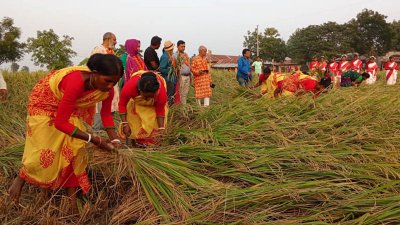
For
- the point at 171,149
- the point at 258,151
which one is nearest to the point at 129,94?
the point at 171,149

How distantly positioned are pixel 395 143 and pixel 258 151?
118 cm

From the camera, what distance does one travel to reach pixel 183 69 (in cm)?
593

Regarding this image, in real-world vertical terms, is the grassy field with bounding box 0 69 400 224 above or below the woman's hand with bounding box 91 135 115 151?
below

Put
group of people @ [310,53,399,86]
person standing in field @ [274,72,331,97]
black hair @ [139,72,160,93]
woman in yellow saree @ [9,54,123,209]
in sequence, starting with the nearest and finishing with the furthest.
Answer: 1. woman in yellow saree @ [9,54,123,209]
2. black hair @ [139,72,160,93]
3. person standing in field @ [274,72,331,97]
4. group of people @ [310,53,399,86]

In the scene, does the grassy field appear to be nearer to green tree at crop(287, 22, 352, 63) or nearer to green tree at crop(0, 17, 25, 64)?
green tree at crop(0, 17, 25, 64)

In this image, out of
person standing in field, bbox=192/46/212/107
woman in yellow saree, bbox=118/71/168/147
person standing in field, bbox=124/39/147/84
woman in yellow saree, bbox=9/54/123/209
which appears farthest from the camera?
person standing in field, bbox=192/46/212/107

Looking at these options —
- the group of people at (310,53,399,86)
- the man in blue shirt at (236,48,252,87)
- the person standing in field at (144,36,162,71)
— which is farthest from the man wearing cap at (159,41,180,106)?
the group of people at (310,53,399,86)

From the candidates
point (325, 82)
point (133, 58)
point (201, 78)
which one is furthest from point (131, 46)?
point (325, 82)

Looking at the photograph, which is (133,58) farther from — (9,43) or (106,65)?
(9,43)

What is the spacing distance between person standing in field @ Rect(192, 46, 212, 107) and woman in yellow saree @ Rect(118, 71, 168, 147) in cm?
282

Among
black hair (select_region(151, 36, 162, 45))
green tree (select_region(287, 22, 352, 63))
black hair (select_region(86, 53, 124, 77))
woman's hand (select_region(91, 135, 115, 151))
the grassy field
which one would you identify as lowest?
the grassy field

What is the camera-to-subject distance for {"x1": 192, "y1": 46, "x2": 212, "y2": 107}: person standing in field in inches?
239

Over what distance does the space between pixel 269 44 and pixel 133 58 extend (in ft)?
117

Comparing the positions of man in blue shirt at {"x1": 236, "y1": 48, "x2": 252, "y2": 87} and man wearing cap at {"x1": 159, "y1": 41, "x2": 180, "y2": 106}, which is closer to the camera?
man wearing cap at {"x1": 159, "y1": 41, "x2": 180, "y2": 106}
